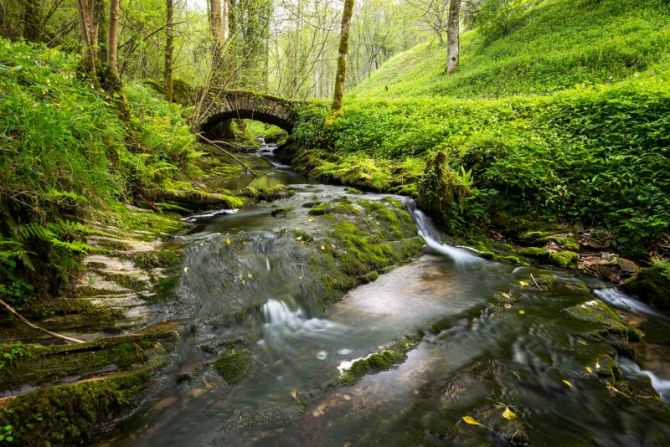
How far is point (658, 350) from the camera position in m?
3.85

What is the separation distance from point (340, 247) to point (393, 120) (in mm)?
8436

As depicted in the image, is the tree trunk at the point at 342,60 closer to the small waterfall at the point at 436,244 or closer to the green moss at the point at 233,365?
the small waterfall at the point at 436,244

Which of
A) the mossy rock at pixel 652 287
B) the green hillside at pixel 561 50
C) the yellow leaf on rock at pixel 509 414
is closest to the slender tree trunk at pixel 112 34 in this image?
the yellow leaf on rock at pixel 509 414

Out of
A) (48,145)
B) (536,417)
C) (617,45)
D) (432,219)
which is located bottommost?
(536,417)

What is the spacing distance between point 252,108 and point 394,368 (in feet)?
45.5

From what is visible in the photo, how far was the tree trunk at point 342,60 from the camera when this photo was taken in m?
12.5

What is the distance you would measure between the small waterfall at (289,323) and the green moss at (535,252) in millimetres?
4117

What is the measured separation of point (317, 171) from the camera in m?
11.4

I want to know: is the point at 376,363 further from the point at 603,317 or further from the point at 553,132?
the point at 553,132

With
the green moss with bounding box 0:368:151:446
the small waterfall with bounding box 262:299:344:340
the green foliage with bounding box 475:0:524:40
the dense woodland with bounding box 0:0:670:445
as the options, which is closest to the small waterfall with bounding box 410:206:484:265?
the dense woodland with bounding box 0:0:670:445

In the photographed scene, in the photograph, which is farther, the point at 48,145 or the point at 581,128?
the point at 581,128

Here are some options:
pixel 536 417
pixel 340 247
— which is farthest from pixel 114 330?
pixel 536 417

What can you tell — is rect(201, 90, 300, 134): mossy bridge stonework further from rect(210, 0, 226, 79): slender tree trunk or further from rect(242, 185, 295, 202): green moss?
rect(242, 185, 295, 202): green moss

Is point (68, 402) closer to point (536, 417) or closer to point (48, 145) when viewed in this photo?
point (48, 145)
